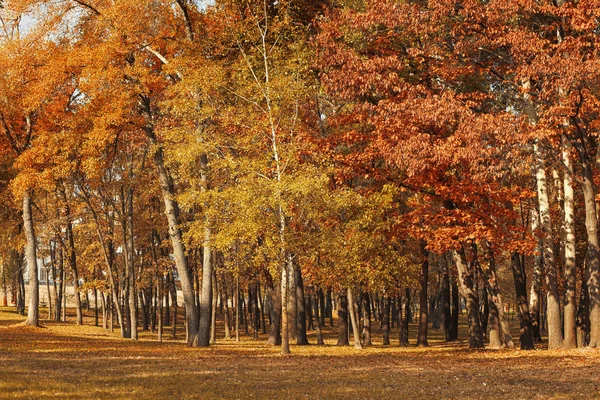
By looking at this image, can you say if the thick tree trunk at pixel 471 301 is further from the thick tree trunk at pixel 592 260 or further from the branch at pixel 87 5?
the branch at pixel 87 5

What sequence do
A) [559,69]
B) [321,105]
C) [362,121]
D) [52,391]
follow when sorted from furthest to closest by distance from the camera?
[321,105]
[362,121]
[559,69]
[52,391]

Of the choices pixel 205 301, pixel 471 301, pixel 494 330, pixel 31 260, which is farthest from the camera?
pixel 31 260

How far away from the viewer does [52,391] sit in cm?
1402

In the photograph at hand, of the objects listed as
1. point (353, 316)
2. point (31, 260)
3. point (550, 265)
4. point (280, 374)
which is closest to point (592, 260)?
point (550, 265)

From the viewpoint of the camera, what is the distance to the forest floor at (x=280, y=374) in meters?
14.9

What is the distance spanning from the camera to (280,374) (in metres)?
19.2

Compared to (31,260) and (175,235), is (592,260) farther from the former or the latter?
(31,260)

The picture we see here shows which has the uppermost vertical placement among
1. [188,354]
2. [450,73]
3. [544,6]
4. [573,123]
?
[544,6]

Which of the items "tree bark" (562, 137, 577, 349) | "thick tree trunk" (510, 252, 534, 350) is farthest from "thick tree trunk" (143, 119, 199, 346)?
"tree bark" (562, 137, 577, 349)

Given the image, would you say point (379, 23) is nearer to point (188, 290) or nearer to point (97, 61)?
point (97, 61)

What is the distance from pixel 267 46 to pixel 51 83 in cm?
1000

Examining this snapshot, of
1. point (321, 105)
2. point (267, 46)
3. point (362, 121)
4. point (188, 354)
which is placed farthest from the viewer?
point (321, 105)

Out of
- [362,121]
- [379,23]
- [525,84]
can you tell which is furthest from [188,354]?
[525,84]

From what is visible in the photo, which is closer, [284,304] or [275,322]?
[284,304]
